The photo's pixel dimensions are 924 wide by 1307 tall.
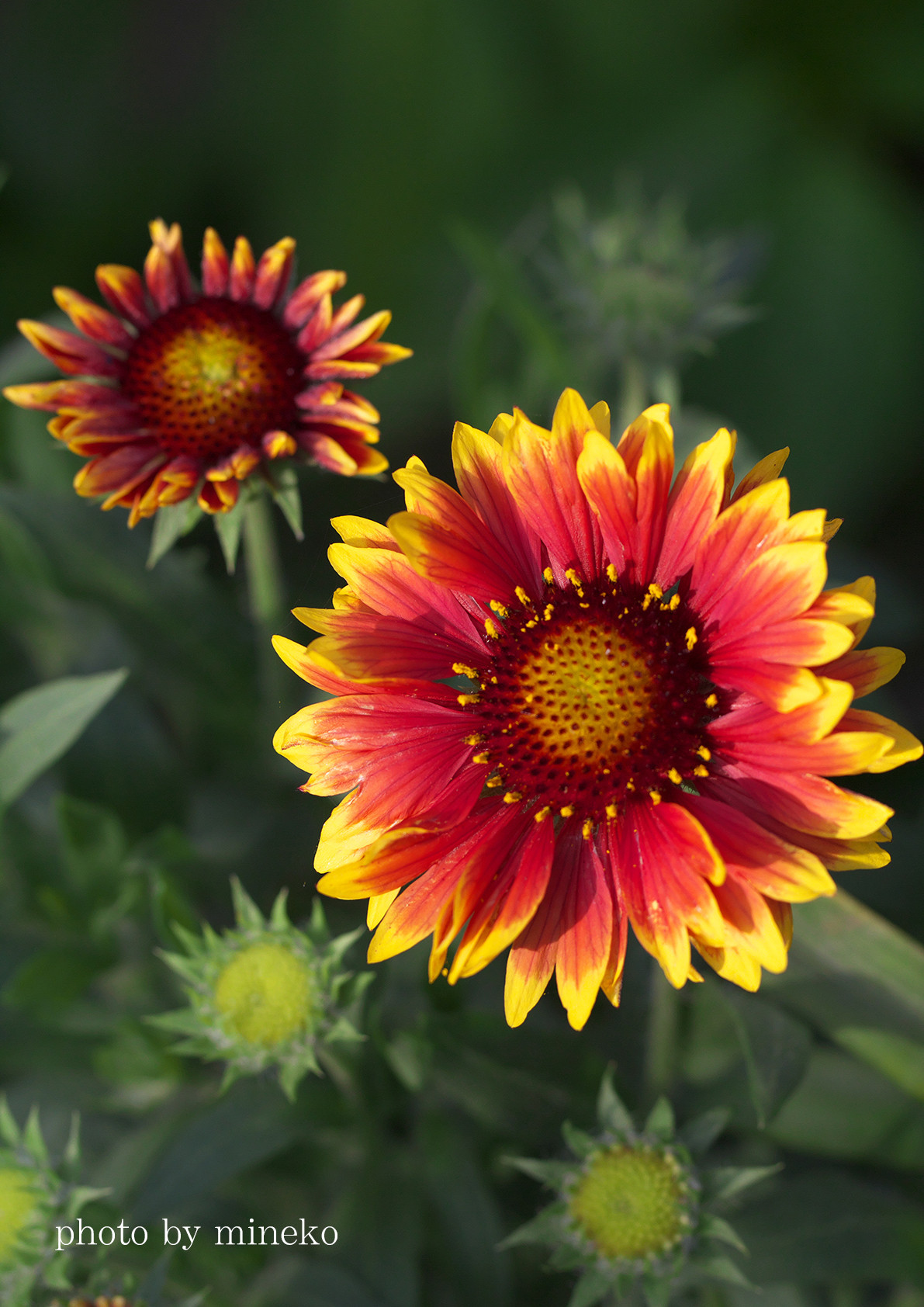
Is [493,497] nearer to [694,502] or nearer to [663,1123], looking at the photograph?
[694,502]

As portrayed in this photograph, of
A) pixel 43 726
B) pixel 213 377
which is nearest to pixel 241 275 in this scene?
pixel 213 377

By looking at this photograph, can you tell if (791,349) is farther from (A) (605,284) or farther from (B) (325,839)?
(B) (325,839)

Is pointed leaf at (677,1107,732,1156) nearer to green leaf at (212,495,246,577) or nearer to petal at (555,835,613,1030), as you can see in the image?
petal at (555,835,613,1030)

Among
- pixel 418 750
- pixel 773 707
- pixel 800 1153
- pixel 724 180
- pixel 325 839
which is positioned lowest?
pixel 800 1153

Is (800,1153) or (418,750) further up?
(418,750)

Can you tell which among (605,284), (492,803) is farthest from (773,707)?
(605,284)

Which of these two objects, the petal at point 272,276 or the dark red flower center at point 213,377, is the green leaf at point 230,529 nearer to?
the dark red flower center at point 213,377

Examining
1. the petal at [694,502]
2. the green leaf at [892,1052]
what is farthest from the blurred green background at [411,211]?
the petal at [694,502]
